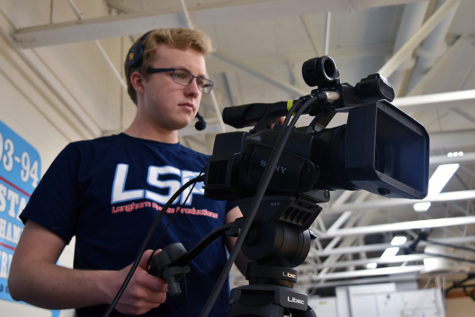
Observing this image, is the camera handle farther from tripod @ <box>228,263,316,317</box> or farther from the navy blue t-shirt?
the navy blue t-shirt

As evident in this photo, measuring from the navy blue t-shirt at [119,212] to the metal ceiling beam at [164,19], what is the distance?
75.3 inches

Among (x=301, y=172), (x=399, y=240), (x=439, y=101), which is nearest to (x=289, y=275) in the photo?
(x=301, y=172)

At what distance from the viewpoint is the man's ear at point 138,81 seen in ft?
4.46

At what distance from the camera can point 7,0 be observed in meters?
3.08

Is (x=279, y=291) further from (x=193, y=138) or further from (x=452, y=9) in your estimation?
(x=193, y=138)

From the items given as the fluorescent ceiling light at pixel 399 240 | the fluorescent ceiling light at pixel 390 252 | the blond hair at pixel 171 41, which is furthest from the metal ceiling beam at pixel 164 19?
the fluorescent ceiling light at pixel 390 252

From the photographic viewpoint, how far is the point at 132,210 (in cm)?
107

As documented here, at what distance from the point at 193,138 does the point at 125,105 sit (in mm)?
1610

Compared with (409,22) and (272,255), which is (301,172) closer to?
(272,255)

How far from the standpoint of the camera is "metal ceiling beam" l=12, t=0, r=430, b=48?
9.27 feet

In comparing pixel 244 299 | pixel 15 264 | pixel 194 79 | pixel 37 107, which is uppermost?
pixel 37 107

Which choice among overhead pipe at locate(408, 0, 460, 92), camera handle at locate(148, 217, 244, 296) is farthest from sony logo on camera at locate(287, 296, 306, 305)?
overhead pipe at locate(408, 0, 460, 92)

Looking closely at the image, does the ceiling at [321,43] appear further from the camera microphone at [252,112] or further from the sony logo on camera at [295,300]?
the sony logo on camera at [295,300]

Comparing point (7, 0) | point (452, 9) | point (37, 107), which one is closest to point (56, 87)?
point (37, 107)
